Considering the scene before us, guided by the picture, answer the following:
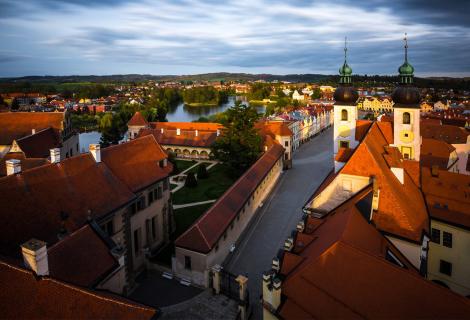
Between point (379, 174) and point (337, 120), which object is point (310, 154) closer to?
point (337, 120)

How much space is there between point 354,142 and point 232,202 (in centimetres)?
1334

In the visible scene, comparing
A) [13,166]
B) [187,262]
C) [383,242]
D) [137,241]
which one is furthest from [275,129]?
[13,166]

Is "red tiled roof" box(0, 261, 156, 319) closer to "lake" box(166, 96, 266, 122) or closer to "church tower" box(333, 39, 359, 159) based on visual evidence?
"church tower" box(333, 39, 359, 159)

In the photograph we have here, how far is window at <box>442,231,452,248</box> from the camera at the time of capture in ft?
61.8

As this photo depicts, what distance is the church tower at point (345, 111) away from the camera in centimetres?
3136

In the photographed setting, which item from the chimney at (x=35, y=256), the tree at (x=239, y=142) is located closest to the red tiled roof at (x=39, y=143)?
the tree at (x=239, y=142)

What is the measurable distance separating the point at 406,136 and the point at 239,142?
53.0 ft

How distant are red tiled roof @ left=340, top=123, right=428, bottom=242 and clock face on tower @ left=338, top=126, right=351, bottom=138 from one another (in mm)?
9355

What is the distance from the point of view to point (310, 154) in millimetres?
51031

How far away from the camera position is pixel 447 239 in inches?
745

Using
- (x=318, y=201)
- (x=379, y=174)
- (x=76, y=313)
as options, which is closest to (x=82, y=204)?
(x=76, y=313)

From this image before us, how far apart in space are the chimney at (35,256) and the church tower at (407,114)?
82.1 feet

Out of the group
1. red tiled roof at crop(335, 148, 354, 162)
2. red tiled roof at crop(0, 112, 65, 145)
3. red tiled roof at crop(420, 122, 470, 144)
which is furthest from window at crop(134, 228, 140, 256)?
red tiled roof at crop(420, 122, 470, 144)

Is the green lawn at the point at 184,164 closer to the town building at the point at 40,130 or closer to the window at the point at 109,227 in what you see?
the town building at the point at 40,130
